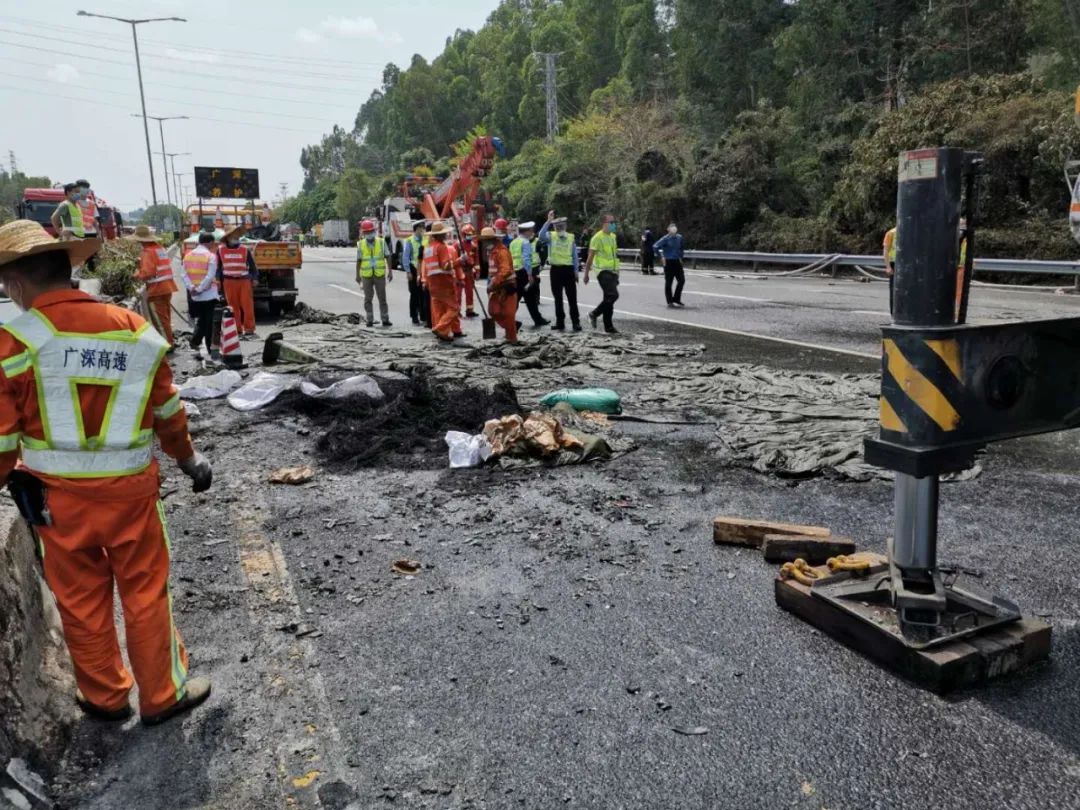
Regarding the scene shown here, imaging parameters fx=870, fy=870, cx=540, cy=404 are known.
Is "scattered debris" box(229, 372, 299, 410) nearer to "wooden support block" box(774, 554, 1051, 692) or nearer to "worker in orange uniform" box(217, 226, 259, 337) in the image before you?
"worker in orange uniform" box(217, 226, 259, 337)

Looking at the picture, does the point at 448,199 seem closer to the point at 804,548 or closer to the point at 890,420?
the point at 804,548

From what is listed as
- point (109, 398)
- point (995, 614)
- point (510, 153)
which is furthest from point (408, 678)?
point (510, 153)

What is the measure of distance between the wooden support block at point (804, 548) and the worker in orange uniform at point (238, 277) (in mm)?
11270

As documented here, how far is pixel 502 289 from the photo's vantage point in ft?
41.0

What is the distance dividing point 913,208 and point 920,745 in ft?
5.69

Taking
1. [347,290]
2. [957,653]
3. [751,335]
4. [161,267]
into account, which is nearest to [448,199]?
[347,290]

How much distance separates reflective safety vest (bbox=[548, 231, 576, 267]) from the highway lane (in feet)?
3.96

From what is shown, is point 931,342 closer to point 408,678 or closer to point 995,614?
point 995,614

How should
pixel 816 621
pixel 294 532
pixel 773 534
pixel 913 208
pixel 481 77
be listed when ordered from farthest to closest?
pixel 481 77 < pixel 294 532 < pixel 773 534 < pixel 816 621 < pixel 913 208

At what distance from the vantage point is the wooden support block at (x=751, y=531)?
14.1ft

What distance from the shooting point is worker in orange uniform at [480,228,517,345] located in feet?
40.9

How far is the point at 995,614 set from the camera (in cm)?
318

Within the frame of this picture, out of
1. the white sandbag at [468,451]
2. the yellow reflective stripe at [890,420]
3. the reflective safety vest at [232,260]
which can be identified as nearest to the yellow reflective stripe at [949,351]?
the yellow reflective stripe at [890,420]

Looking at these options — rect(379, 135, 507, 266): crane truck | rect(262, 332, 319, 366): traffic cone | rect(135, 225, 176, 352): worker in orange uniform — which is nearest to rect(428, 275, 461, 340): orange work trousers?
rect(262, 332, 319, 366): traffic cone
